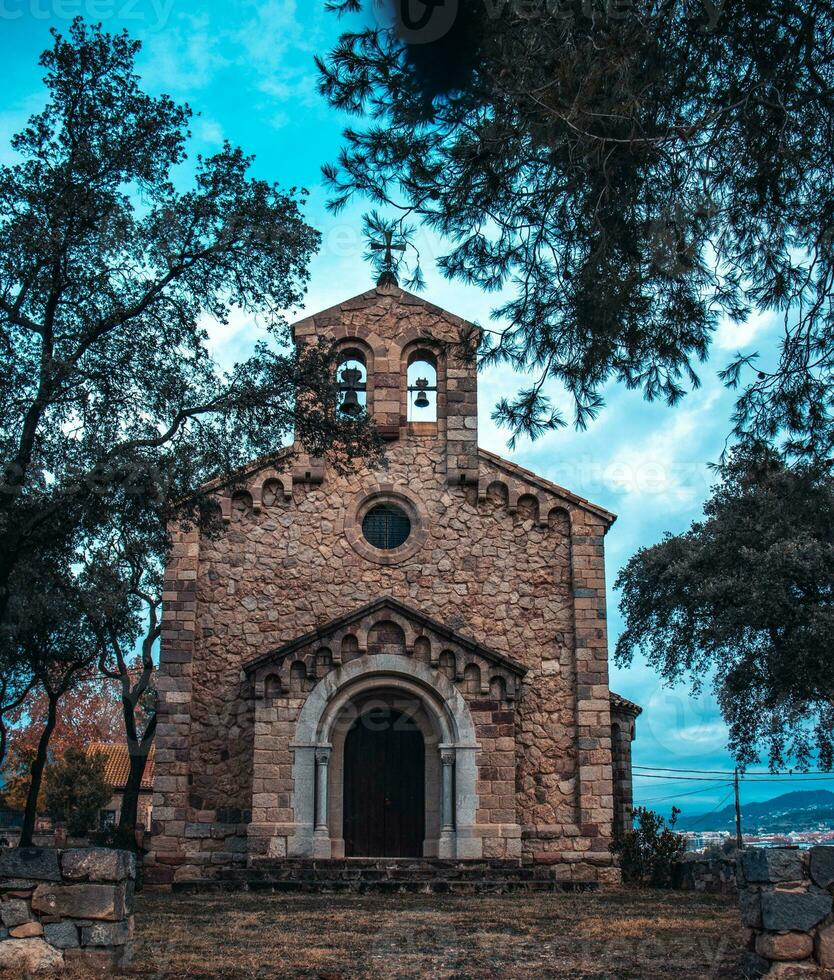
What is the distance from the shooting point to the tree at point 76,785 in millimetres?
38062

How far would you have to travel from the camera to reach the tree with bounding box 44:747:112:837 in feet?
125

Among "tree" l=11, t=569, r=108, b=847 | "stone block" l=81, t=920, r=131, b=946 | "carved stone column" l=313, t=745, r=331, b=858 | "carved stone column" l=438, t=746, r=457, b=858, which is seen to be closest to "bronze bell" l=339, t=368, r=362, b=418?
"tree" l=11, t=569, r=108, b=847

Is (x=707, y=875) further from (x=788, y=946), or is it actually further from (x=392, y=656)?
(x=788, y=946)

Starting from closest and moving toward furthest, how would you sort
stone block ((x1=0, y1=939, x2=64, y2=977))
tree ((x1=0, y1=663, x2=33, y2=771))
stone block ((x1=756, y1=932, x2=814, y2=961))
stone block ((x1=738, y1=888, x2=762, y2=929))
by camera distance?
1. stone block ((x1=756, y1=932, x2=814, y2=961))
2. stone block ((x1=738, y1=888, x2=762, y2=929))
3. stone block ((x1=0, y1=939, x2=64, y2=977))
4. tree ((x1=0, y1=663, x2=33, y2=771))

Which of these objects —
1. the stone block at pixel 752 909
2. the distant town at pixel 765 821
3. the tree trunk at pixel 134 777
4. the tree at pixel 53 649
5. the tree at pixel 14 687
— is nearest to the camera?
the stone block at pixel 752 909

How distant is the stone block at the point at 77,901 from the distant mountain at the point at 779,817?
28073 mm

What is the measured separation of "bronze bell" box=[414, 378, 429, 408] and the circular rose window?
79.5 inches

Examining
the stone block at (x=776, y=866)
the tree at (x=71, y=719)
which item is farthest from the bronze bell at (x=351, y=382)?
the tree at (x=71, y=719)

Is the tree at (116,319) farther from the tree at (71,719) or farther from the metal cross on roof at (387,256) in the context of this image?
the tree at (71,719)

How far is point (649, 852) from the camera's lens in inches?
814

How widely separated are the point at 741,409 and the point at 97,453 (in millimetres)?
6425

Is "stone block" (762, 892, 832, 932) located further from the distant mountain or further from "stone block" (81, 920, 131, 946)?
the distant mountain

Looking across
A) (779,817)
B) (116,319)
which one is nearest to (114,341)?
(116,319)

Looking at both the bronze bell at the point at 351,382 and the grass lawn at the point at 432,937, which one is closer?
the grass lawn at the point at 432,937
